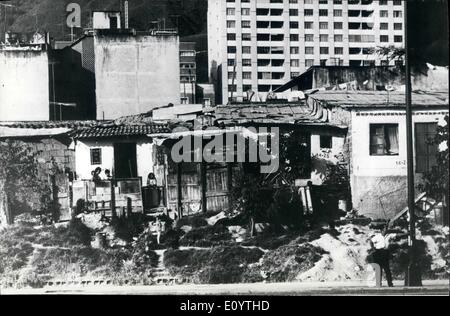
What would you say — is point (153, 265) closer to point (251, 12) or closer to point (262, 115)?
point (262, 115)

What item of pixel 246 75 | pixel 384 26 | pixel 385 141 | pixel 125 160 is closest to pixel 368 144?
pixel 385 141

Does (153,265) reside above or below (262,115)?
below

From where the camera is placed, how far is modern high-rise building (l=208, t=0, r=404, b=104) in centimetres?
1655

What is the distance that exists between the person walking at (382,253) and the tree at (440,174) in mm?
1570

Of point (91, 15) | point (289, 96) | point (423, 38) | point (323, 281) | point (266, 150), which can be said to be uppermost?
point (91, 15)

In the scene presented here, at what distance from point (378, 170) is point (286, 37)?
13.7 ft

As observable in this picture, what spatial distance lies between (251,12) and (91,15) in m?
4.17

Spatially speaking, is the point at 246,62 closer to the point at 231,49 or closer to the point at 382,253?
the point at 231,49

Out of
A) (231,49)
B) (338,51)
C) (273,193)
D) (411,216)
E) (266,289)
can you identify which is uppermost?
(231,49)

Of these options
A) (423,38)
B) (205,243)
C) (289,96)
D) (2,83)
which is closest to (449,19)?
(423,38)

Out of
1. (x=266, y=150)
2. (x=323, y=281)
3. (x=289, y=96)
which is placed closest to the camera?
(x=323, y=281)

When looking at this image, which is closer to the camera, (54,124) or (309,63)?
(54,124)

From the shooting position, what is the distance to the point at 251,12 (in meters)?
16.8

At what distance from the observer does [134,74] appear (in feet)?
55.5
